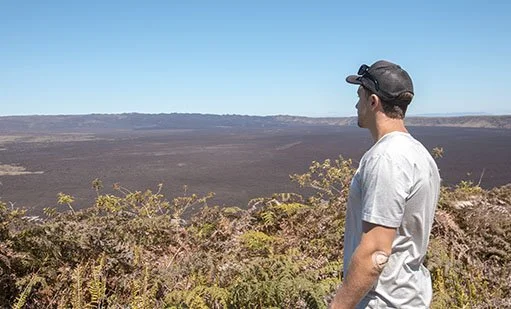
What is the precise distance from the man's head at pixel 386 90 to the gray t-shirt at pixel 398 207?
16 cm

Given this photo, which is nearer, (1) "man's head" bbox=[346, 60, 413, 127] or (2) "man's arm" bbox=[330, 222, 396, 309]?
(2) "man's arm" bbox=[330, 222, 396, 309]

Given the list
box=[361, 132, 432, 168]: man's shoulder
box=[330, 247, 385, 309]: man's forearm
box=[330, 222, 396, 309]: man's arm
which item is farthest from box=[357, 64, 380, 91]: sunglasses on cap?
box=[330, 247, 385, 309]: man's forearm

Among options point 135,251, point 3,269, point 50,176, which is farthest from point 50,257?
point 50,176

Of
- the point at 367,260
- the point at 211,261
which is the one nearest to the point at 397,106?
the point at 367,260

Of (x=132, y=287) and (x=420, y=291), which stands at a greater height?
(x=420, y=291)

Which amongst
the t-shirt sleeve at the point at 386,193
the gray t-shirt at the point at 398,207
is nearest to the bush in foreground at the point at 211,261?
the gray t-shirt at the point at 398,207

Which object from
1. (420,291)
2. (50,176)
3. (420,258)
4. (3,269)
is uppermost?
(420,258)

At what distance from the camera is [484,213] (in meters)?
4.76

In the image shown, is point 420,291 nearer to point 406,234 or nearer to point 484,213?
point 406,234

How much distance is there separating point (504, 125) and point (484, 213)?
129079 mm

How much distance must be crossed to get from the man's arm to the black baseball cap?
579mm

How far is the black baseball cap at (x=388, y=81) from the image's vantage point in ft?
6.08

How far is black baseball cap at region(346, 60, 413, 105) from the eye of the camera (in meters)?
1.85

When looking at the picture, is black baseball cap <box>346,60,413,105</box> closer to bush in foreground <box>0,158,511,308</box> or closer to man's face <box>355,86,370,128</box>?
man's face <box>355,86,370,128</box>
